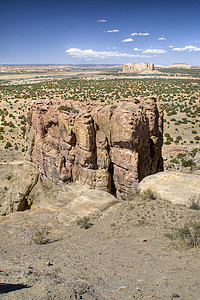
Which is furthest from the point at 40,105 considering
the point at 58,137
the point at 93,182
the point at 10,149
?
the point at 10,149

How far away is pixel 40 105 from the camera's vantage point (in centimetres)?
1838

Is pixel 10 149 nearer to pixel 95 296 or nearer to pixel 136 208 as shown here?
pixel 136 208

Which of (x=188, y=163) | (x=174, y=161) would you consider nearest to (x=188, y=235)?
(x=188, y=163)

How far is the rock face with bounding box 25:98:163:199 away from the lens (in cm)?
1324

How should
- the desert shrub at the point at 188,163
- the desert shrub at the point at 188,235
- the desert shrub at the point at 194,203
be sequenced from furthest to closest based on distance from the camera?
the desert shrub at the point at 188,163, the desert shrub at the point at 194,203, the desert shrub at the point at 188,235

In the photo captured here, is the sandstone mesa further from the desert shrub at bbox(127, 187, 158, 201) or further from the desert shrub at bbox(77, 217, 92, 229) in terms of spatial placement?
the desert shrub at bbox(77, 217, 92, 229)

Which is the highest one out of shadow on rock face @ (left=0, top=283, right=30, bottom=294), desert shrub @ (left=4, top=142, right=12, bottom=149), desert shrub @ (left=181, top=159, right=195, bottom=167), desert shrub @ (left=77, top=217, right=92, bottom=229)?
shadow on rock face @ (left=0, top=283, right=30, bottom=294)

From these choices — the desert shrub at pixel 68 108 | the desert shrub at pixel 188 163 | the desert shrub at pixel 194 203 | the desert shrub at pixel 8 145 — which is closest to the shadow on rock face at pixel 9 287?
the desert shrub at pixel 194 203

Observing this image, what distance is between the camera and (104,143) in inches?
557

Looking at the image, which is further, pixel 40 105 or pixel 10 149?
pixel 10 149

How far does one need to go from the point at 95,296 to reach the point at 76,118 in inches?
437

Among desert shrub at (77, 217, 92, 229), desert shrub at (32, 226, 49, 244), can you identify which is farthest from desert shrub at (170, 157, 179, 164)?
desert shrub at (32, 226, 49, 244)

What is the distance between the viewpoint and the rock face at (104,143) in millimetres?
13242

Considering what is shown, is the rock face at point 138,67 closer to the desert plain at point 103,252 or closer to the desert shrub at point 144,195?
the desert shrub at point 144,195
